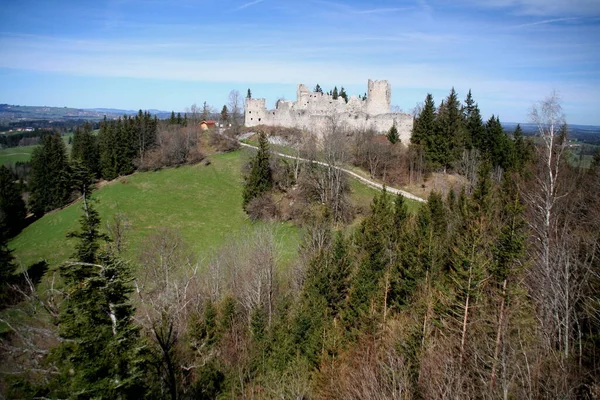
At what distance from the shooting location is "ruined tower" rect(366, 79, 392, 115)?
54325 millimetres

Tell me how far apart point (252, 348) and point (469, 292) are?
10947mm

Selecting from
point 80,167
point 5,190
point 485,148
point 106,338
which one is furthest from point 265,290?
point 5,190

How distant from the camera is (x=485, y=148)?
153 ft

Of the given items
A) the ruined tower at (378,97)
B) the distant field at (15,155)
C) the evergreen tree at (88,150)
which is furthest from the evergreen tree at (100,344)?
the distant field at (15,155)

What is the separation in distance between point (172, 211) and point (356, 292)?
26.0 m

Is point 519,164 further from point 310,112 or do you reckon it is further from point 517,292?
point 517,292

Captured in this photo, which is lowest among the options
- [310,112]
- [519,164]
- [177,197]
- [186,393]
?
[186,393]

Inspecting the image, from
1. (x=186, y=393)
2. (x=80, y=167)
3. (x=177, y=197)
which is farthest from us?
(x=177, y=197)

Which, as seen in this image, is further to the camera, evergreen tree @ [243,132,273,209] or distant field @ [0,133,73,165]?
distant field @ [0,133,73,165]

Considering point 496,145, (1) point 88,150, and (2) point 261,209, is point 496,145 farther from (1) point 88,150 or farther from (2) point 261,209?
(1) point 88,150

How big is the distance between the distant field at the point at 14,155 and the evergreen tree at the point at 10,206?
4044cm

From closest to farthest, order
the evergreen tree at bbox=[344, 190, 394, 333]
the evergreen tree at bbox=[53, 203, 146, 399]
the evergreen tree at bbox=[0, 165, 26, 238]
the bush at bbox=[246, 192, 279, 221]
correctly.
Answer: the evergreen tree at bbox=[53, 203, 146, 399] < the evergreen tree at bbox=[344, 190, 394, 333] < the bush at bbox=[246, 192, 279, 221] < the evergreen tree at bbox=[0, 165, 26, 238]

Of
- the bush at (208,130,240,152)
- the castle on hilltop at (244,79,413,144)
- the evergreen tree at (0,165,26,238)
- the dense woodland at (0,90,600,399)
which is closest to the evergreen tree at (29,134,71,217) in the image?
the dense woodland at (0,90,600,399)

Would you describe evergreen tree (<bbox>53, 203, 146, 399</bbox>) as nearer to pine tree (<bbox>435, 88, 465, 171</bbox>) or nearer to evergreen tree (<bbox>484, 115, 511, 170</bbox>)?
pine tree (<bbox>435, 88, 465, 171</bbox>)
